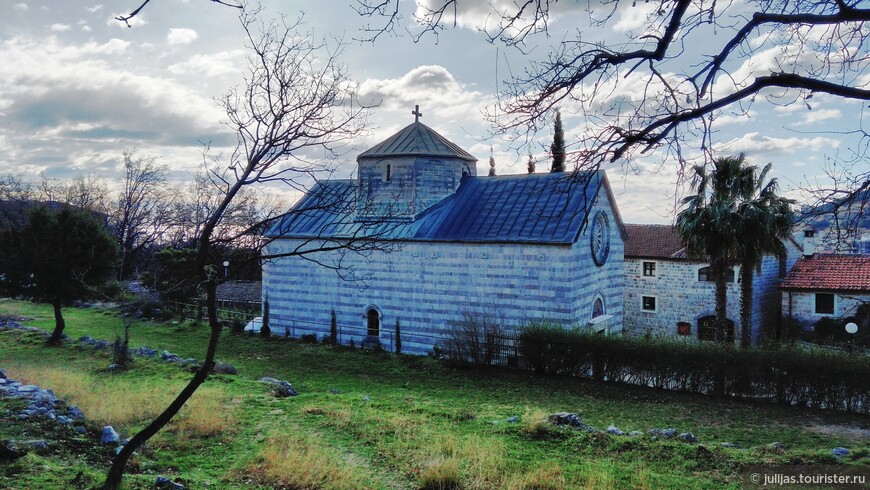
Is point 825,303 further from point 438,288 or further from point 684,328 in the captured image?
point 438,288

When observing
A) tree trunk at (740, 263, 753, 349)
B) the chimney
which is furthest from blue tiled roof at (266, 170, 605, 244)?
the chimney

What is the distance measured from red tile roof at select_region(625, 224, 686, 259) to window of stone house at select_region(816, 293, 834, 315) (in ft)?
18.4

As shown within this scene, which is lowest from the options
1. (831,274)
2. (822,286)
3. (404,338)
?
(404,338)

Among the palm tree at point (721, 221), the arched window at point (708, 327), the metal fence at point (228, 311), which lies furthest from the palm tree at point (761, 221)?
the metal fence at point (228, 311)

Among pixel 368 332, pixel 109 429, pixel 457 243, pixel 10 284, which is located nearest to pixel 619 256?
pixel 457 243

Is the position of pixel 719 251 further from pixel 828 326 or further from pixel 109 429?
pixel 109 429

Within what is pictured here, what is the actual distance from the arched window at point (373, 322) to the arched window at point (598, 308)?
7.52 m

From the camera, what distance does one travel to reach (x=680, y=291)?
90.8ft

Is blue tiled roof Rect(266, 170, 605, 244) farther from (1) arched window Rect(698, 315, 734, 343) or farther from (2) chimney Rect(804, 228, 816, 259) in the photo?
(2) chimney Rect(804, 228, 816, 259)

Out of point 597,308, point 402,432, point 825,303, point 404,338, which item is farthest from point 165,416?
point 825,303

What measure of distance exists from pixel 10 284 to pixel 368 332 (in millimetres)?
12456

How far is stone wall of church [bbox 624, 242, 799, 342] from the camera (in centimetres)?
2650

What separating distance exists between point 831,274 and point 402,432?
2345 centimetres

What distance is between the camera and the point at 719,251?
60.0 ft
